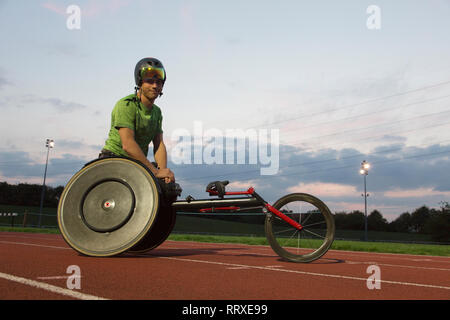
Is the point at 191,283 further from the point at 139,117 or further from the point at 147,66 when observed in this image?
the point at 147,66

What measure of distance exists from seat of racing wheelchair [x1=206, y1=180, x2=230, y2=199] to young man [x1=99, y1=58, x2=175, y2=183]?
77 cm

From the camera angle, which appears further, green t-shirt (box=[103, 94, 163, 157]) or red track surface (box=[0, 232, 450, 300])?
green t-shirt (box=[103, 94, 163, 157])

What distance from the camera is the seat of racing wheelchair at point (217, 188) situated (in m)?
5.02

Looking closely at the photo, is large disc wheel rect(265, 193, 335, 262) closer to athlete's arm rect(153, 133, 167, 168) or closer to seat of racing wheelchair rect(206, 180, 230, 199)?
seat of racing wheelchair rect(206, 180, 230, 199)

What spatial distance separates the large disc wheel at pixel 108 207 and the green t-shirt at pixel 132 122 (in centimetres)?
41

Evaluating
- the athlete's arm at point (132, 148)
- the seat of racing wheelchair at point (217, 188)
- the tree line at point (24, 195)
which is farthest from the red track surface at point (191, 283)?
the tree line at point (24, 195)

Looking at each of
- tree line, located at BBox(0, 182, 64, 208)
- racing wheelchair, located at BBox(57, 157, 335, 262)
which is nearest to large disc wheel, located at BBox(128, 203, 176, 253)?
racing wheelchair, located at BBox(57, 157, 335, 262)

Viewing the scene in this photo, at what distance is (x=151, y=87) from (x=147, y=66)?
295mm

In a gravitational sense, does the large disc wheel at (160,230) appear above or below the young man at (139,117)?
below

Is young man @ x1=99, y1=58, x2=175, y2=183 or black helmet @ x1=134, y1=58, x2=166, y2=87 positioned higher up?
black helmet @ x1=134, y1=58, x2=166, y2=87

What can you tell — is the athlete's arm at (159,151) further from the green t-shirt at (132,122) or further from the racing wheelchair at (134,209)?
the racing wheelchair at (134,209)

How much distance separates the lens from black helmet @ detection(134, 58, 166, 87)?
553 centimetres
